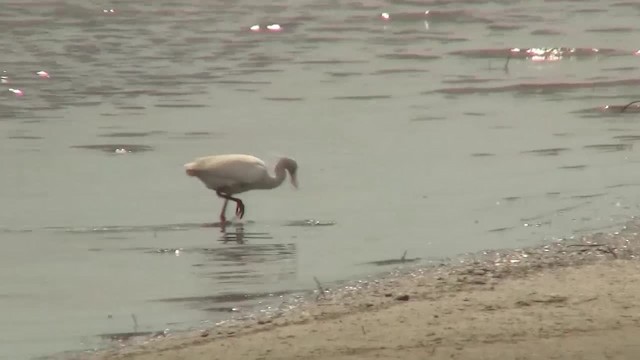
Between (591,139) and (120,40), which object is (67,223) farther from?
(120,40)

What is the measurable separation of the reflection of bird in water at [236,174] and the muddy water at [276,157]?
176 millimetres

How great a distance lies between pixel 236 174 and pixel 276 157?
3.16 ft

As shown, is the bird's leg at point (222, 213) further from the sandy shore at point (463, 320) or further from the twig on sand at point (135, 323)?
the twig on sand at point (135, 323)

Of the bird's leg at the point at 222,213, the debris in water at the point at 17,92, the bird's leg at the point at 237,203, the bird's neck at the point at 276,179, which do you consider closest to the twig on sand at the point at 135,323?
the bird's leg at the point at 222,213

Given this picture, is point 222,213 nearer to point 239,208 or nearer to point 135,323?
point 239,208

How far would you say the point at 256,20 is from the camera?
25.5 m

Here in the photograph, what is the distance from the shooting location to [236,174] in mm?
10922

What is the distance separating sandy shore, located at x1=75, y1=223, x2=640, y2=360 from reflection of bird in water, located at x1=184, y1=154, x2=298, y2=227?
316cm

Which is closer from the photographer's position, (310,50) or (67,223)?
(67,223)

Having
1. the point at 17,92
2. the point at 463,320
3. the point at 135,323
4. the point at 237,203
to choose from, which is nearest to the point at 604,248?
the point at 463,320

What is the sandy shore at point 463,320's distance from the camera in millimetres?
5680

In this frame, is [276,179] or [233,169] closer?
[233,169]

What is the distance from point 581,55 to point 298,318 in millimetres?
14458

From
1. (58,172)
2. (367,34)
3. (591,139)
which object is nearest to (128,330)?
(58,172)
